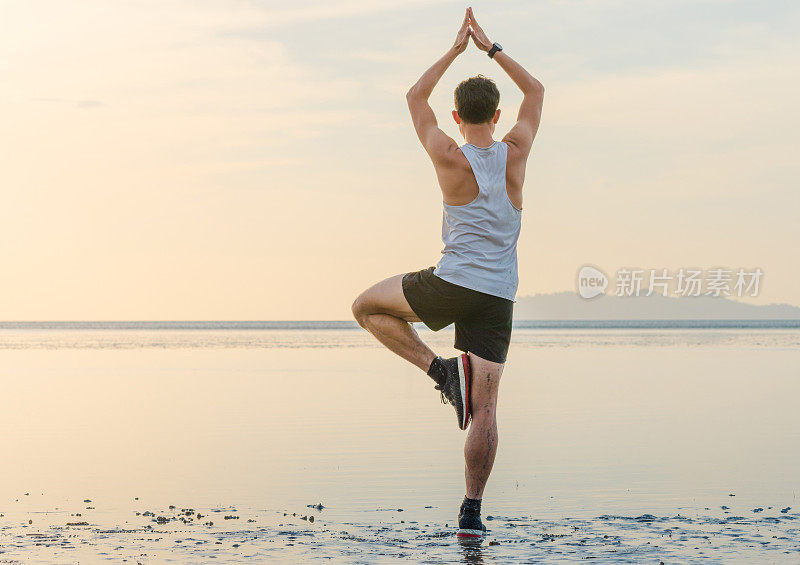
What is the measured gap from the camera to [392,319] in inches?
260

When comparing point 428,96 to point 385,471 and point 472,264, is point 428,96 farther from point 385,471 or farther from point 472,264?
point 385,471

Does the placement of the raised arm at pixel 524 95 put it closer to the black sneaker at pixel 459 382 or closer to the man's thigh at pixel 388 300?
the man's thigh at pixel 388 300

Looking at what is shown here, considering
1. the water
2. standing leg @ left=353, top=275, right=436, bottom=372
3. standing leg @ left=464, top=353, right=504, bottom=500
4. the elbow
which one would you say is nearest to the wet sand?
the water

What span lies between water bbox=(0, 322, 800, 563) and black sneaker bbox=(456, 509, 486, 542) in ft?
0.34

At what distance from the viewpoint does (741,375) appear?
17875mm

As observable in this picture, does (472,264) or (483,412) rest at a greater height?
(472,264)

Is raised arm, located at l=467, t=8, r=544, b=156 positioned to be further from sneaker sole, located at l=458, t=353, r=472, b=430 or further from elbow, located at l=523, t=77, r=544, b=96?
sneaker sole, located at l=458, t=353, r=472, b=430

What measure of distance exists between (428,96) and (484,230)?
0.83m

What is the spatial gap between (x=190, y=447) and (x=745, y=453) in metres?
4.71

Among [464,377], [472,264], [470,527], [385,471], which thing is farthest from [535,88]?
[385,471]

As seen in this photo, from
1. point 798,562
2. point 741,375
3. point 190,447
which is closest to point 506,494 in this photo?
point 798,562

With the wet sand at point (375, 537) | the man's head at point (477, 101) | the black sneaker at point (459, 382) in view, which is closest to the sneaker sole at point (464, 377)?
the black sneaker at point (459, 382)

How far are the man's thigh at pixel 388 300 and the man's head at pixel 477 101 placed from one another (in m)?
0.99

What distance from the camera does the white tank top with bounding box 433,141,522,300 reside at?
6.24 metres
